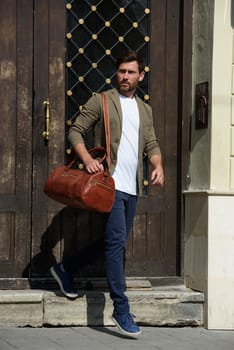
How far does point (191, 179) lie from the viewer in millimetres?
6801

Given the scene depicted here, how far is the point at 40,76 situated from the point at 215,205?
5.81 ft

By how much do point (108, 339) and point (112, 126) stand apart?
1.54m

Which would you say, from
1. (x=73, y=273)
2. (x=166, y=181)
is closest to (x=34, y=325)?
(x=73, y=273)

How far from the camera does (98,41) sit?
680 cm

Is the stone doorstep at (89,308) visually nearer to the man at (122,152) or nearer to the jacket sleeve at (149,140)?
the man at (122,152)

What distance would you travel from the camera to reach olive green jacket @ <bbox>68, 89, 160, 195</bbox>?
5879 mm

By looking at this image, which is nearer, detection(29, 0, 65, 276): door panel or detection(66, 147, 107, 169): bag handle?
detection(66, 147, 107, 169): bag handle

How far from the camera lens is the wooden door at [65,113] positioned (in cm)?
662

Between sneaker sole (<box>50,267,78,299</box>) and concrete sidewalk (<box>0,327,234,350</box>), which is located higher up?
sneaker sole (<box>50,267,78,299</box>)

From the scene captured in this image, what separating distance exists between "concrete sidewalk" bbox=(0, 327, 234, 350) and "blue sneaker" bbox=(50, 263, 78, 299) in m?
0.27

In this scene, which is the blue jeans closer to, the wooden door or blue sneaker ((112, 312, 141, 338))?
blue sneaker ((112, 312, 141, 338))

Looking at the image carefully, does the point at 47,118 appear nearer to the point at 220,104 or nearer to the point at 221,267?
the point at 220,104

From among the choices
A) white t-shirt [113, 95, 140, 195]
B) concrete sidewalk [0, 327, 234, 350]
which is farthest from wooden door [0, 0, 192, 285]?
white t-shirt [113, 95, 140, 195]

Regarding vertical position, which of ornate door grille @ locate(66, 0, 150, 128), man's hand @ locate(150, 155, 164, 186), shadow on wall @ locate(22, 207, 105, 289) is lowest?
shadow on wall @ locate(22, 207, 105, 289)
